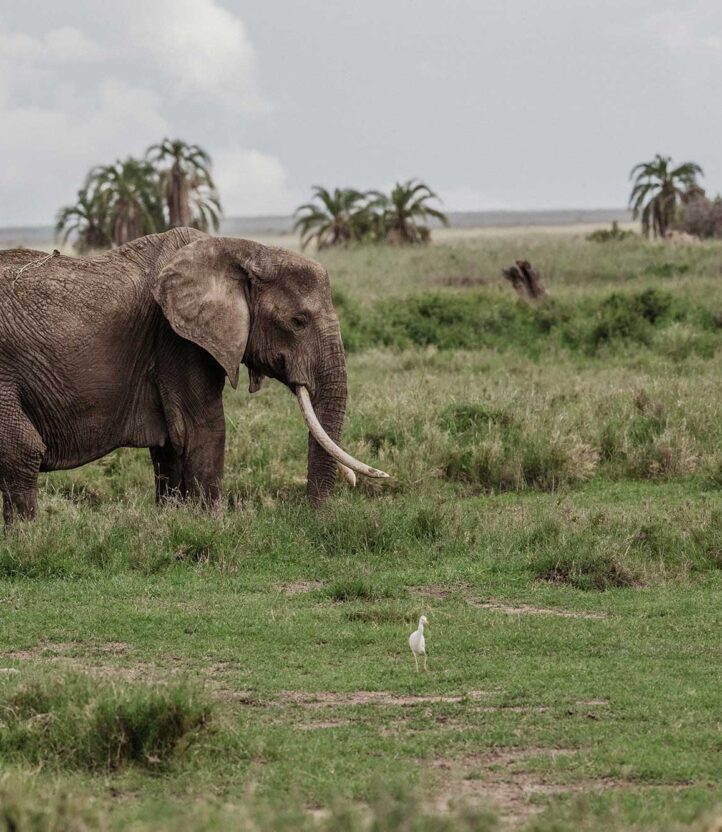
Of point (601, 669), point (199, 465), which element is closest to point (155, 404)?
point (199, 465)

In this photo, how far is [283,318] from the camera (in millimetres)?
11555

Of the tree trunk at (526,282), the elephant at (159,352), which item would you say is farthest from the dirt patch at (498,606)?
the tree trunk at (526,282)

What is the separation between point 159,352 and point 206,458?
885 mm

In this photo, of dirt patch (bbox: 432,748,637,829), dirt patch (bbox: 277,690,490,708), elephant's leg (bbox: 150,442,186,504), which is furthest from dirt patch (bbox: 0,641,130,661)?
elephant's leg (bbox: 150,442,186,504)

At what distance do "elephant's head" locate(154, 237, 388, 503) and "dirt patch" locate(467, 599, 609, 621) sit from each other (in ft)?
6.19

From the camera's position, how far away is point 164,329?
11.4 metres

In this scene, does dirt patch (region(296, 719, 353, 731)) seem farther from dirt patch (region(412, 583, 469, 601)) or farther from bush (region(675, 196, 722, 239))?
bush (region(675, 196, 722, 239))

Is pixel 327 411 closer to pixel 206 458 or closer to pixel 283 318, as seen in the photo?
pixel 283 318

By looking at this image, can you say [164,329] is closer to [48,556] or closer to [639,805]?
[48,556]

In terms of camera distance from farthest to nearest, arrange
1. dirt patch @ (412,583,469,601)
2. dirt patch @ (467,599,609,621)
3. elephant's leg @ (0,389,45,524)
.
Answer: elephant's leg @ (0,389,45,524) < dirt patch @ (412,583,469,601) < dirt patch @ (467,599,609,621)

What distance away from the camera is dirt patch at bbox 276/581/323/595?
10133 millimetres

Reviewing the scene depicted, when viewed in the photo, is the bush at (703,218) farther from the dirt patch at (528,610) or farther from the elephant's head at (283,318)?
the dirt patch at (528,610)

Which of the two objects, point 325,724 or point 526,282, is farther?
point 526,282

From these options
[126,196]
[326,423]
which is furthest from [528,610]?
[126,196]
